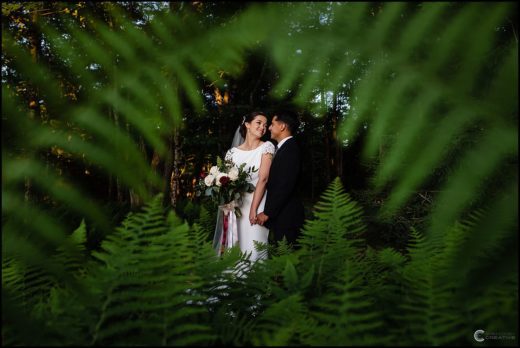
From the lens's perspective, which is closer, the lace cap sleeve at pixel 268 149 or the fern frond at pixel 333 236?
the fern frond at pixel 333 236

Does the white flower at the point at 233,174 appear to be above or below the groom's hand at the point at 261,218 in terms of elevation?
above

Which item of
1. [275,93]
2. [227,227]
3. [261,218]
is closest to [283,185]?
[261,218]

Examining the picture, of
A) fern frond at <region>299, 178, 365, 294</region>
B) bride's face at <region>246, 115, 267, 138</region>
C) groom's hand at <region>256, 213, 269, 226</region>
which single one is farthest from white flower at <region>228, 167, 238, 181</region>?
fern frond at <region>299, 178, 365, 294</region>

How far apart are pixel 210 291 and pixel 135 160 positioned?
52 centimetres

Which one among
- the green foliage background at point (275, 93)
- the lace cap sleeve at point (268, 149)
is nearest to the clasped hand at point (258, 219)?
the lace cap sleeve at point (268, 149)

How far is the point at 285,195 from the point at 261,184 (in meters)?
0.39

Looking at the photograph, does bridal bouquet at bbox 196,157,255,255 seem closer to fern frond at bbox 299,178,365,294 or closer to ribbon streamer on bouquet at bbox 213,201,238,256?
ribbon streamer on bouquet at bbox 213,201,238,256

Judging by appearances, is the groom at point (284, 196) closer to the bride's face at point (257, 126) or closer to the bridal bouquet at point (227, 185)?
the bridal bouquet at point (227, 185)

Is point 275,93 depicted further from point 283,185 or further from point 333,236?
point 283,185

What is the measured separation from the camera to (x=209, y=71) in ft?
2.42

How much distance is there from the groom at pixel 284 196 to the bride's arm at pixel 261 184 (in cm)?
9

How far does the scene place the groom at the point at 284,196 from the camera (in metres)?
4.24

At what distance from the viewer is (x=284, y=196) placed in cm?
424

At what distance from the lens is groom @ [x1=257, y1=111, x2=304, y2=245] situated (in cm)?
424
